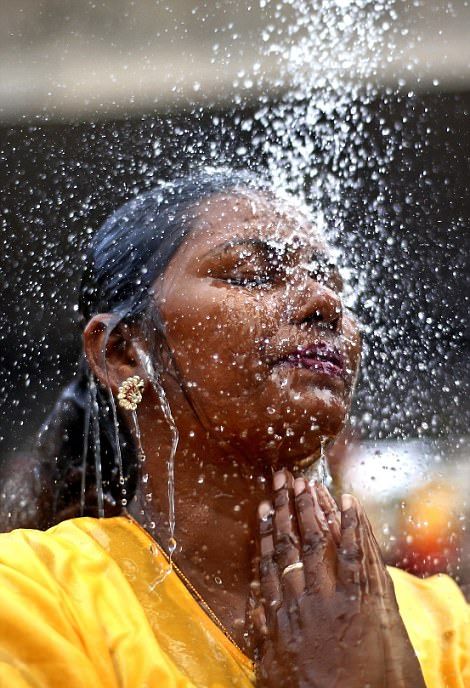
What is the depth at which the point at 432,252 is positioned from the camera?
4500mm

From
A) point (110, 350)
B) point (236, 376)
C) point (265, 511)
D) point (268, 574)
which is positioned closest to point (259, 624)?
point (268, 574)

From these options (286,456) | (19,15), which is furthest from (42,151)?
(286,456)

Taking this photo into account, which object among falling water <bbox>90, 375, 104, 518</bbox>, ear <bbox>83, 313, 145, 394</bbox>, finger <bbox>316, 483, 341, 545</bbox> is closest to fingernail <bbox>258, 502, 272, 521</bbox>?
finger <bbox>316, 483, 341, 545</bbox>

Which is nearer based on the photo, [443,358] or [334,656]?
[334,656]

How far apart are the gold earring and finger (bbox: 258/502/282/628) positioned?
544 mm

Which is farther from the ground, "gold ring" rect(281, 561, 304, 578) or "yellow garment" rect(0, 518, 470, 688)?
"gold ring" rect(281, 561, 304, 578)

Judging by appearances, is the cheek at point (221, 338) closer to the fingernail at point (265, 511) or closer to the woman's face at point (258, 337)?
the woman's face at point (258, 337)

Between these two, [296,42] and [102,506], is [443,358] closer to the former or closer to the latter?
[296,42]

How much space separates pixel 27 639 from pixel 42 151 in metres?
2.43

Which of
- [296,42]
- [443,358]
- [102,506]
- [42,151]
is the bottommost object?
[443,358]

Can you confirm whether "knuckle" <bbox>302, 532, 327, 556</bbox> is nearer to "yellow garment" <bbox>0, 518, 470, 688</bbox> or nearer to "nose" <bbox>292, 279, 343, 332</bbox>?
"yellow garment" <bbox>0, 518, 470, 688</bbox>

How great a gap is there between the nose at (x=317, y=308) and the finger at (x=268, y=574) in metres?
0.48

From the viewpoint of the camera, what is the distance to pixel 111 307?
2.35 m

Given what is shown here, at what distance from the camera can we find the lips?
2059mm
